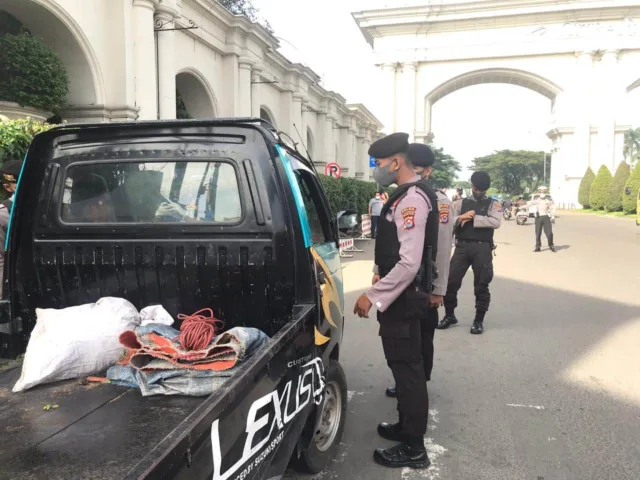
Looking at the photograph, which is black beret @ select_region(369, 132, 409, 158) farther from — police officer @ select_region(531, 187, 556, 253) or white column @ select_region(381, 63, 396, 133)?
white column @ select_region(381, 63, 396, 133)

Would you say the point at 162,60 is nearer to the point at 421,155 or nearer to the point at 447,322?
the point at 447,322

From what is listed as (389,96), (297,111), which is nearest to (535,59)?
(389,96)

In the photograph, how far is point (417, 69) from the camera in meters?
47.1

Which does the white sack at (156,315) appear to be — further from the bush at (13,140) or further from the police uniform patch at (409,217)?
the bush at (13,140)

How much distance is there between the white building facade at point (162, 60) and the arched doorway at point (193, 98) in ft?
0.10

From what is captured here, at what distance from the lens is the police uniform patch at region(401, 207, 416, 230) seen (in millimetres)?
2836

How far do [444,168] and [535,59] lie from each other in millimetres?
46681

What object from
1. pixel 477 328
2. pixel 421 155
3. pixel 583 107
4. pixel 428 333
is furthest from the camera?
pixel 583 107

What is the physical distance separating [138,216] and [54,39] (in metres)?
9.40

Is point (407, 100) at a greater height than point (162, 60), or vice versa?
point (407, 100)

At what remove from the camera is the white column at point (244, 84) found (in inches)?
649

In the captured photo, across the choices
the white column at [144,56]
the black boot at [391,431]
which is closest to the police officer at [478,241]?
the black boot at [391,431]

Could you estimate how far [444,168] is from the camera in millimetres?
91062

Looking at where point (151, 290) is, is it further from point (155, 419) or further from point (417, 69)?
point (417, 69)
